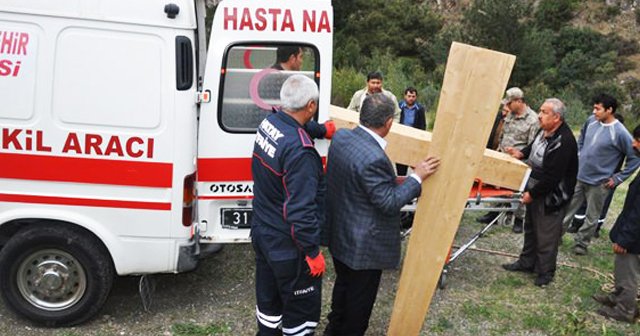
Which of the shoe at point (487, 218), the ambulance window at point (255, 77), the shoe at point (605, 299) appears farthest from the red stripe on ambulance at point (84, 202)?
the shoe at point (487, 218)

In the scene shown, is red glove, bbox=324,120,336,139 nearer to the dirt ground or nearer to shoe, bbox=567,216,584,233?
the dirt ground

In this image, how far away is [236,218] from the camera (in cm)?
441

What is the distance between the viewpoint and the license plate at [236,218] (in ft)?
14.4

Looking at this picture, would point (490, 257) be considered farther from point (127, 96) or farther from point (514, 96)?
point (127, 96)

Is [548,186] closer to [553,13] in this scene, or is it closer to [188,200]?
[188,200]

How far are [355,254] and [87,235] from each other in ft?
6.48

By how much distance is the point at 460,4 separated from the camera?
41.3 metres

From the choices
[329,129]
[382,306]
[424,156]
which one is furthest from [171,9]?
[382,306]

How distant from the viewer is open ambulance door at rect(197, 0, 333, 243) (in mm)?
4090

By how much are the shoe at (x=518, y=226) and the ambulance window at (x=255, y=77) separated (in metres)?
3.92

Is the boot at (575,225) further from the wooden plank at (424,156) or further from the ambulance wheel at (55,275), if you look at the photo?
the ambulance wheel at (55,275)

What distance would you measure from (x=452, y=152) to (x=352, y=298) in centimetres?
118

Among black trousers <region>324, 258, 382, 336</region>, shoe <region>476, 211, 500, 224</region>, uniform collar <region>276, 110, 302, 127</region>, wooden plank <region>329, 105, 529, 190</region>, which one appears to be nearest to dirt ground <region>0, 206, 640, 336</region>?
black trousers <region>324, 258, 382, 336</region>

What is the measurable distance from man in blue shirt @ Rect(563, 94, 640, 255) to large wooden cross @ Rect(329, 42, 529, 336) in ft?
9.79
